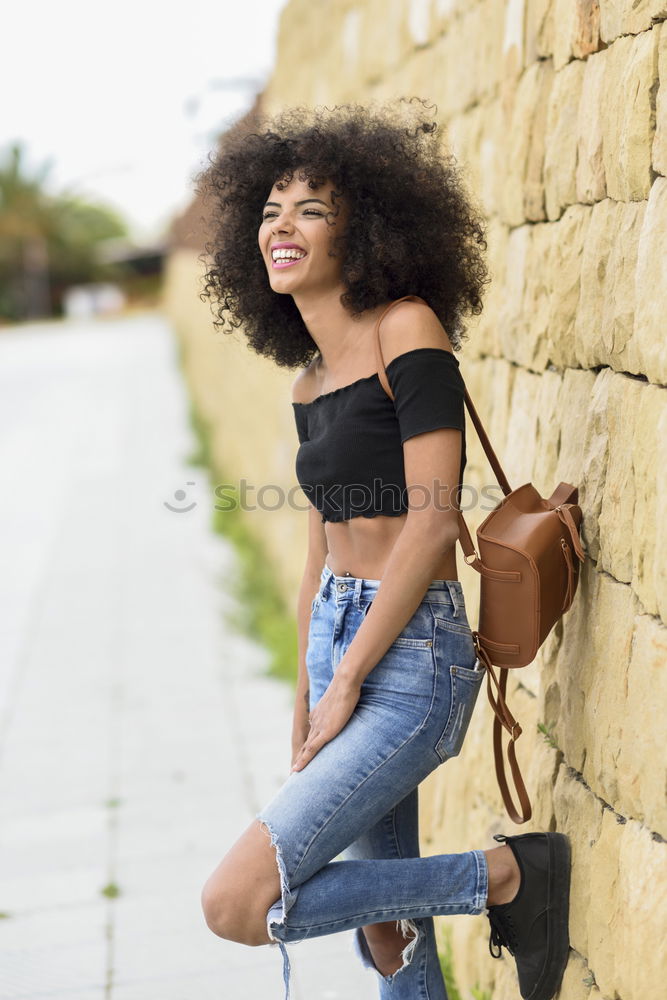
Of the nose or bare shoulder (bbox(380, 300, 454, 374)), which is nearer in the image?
bare shoulder (bbox(380, 300, 454, 374))

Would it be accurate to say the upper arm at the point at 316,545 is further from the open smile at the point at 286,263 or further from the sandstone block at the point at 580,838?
the sandstone block at the point at 580,838

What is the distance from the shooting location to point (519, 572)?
2172 mm

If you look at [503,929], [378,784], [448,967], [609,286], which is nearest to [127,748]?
[448,967]

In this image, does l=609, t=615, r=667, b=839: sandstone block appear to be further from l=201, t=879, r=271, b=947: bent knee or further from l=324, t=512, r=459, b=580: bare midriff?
l=201, t=879, r=271, b=947: bent knee

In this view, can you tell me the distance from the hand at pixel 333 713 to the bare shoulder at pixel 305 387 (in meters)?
0.65

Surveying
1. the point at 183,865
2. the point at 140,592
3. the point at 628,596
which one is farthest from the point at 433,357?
the point at 140,592

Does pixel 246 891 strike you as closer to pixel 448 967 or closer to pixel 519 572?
pixel 519 572

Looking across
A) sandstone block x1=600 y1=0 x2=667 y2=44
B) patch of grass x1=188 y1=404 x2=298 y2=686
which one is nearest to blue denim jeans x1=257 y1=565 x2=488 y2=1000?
sandstone block x1=600 y1=0 x2=667 y2=44

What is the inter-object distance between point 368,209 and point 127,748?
3.29m

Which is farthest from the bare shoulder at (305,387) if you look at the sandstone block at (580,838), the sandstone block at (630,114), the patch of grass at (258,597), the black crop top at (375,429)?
the patch of grass at (258,597)

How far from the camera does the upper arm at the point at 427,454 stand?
212 cm

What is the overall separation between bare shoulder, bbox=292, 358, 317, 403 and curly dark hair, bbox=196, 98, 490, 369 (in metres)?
0.21

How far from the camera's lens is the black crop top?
2.13 m

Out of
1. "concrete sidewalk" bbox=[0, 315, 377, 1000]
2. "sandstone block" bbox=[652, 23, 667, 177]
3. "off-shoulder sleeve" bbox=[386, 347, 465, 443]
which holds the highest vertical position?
"sandstone block" bbox=[652, 23, 667, 177]
